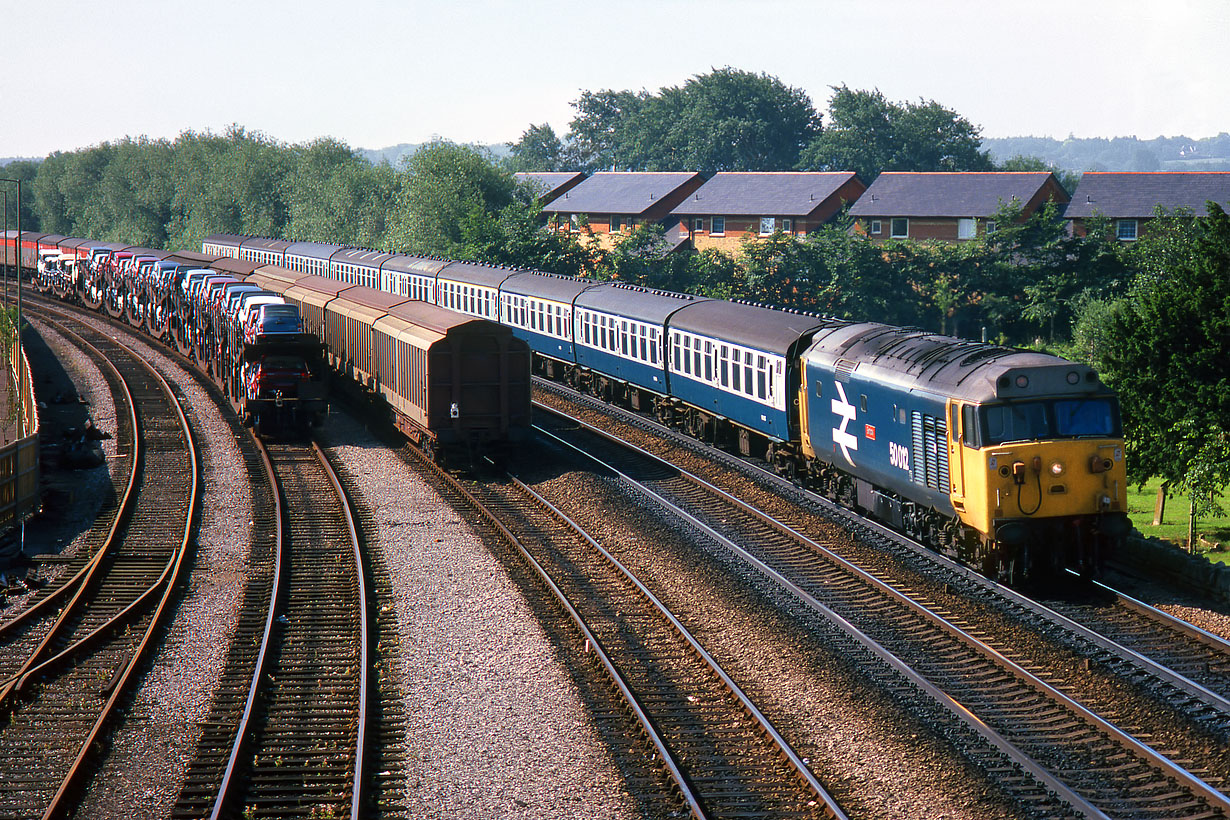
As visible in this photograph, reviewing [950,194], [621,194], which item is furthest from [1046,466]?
[621,194]

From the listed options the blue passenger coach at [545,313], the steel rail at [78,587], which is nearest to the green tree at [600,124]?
the blue passenger coach at [545,313]

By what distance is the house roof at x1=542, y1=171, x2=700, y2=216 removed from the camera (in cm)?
8806

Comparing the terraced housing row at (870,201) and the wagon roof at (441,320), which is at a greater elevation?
the terraced housing row at (870,201)

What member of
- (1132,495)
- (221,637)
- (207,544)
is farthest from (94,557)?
(1132,495)

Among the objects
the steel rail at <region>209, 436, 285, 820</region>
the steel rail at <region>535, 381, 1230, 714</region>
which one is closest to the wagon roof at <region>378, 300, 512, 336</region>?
the steel rail at <region>209, 436, 285, 820</region>

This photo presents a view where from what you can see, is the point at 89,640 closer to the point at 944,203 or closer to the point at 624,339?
the point at 624,339

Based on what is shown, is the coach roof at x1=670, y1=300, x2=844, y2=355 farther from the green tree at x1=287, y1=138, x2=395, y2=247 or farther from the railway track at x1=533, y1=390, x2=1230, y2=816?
the green tree at x1=287, y1=138, x2=395, y2=247

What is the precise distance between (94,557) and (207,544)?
1.96 metres

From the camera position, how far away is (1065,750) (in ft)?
41.6

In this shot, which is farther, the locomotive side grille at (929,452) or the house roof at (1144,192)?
the house roof at (1144,192)

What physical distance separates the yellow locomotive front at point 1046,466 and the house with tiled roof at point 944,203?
5321 cm

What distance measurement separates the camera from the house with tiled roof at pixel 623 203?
285 feet

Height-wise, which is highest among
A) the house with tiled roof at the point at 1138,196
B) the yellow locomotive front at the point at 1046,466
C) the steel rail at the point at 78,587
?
the house with tiled roof at the point at 1138,196

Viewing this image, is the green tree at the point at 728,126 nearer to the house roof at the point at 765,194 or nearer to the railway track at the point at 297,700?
the house roof at the point at 765,194
